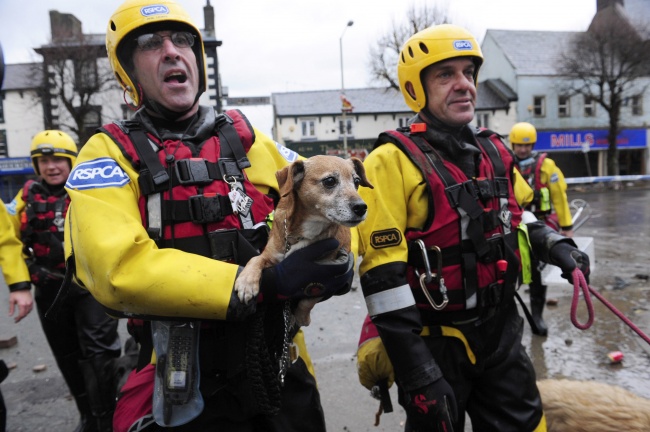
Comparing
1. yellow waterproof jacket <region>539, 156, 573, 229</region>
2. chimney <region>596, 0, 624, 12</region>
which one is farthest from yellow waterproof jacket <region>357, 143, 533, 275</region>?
chimney <region>596, 0, 624, 12</region>

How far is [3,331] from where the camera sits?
6.52 metres

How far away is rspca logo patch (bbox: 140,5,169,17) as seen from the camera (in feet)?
6.58

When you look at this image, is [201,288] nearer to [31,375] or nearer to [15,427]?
[15,427]

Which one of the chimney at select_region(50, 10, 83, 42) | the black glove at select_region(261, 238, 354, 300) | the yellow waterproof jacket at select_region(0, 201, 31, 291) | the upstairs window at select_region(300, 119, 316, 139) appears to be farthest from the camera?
the upstairs window at select_region(300, 119, 316, 139)

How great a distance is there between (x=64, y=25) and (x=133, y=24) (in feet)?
118

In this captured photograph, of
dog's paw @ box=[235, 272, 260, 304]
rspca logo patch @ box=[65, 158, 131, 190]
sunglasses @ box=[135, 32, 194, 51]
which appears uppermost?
sunglasses @ box=[135, 32, 194, 51]

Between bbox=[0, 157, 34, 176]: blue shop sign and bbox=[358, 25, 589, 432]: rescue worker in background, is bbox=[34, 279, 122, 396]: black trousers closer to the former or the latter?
bbox=[358, 25, 589, 432]: rescue worker in background

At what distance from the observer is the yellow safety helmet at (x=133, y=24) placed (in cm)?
201

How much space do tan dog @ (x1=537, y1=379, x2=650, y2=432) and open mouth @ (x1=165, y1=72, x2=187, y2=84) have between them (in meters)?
2.58

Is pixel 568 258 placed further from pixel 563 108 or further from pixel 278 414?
pixel 563 108

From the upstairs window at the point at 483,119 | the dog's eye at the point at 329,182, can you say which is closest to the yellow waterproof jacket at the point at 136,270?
the dog's eye at the point at 329,182

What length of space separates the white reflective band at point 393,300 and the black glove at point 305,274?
51cm

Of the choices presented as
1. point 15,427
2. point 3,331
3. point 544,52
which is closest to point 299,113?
point 544,52

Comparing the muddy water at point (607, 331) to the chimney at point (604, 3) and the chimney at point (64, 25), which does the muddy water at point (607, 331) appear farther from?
the chimney at point (604, 3)
